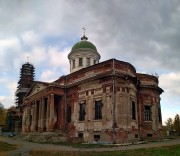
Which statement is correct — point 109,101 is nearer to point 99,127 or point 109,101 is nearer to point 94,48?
point 99,127

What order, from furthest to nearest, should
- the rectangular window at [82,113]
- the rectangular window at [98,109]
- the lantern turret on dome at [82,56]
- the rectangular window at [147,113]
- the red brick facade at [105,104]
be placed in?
the lantern turret on dome at [82,56] < the rectangular window at [147,113] < the rectangular window at [82,113] < the rectangular window at [98,109] < the red brick facade at [105,104]

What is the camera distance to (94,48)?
40.2 metres

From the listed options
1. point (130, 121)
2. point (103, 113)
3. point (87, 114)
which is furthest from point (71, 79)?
point (130, 121)

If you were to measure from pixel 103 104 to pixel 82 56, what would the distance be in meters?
14.0

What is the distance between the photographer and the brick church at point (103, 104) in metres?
25.9

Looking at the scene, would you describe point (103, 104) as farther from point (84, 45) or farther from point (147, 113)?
point (84, 45)

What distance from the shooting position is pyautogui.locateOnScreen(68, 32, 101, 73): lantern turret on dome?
38.4m

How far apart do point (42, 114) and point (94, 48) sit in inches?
564

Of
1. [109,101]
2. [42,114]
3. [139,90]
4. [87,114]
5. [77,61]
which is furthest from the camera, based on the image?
[77,61]

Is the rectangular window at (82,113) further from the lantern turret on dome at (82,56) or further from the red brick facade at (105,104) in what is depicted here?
the lantern turret on dome at (82,56)

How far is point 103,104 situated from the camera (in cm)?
2661

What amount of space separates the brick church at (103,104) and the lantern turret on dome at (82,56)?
16.2ft

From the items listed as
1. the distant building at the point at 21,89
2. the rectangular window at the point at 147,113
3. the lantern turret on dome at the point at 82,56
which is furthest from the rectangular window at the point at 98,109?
the distant building at the point at 21,89

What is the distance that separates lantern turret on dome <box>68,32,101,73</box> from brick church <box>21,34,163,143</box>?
494 cm
